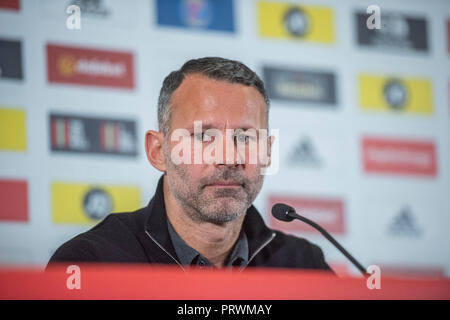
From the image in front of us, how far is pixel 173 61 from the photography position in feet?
8.43

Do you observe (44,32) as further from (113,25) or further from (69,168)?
(69,168)

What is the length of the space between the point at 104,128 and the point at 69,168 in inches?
7.1

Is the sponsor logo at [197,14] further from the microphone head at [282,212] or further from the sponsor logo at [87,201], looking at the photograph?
the microphone head at [282,212]

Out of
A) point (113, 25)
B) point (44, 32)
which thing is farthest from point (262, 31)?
point (44, 32)

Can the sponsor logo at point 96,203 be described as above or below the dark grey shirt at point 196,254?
above

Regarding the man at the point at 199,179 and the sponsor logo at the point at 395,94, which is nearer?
the man at the point at 199,179

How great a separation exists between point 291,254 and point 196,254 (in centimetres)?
31

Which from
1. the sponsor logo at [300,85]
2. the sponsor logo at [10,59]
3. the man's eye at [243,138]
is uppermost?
the sponsor logo at [10,59]

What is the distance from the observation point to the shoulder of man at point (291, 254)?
6.45ft

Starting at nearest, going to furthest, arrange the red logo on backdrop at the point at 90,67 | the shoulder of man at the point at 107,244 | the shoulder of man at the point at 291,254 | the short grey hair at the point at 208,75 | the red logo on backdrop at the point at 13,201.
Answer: the shoulder of man at the point at 107,244
the short grey hair at the point at 208,75
the shoulder of man at the point at 291,254
the red logo on backdrop at the point at 13,201
the red logo on backdrop at the point at 90,67

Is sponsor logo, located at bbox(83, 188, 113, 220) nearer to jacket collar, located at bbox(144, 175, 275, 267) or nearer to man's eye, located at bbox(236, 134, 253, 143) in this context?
jacket collar, located at bbox(144, 175, 275, 267)

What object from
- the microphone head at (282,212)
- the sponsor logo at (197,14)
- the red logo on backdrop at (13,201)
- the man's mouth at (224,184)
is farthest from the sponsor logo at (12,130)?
the microphone head at (282,212)

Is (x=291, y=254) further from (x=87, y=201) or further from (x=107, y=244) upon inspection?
(x=87, y=201)
